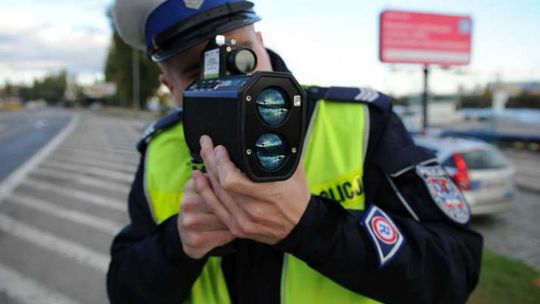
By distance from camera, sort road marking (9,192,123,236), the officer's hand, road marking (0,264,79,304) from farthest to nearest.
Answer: road marking (9,192,123,236)
road marking (0,264,79,304)
the officer's hand

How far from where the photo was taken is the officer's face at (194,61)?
3.51 ft

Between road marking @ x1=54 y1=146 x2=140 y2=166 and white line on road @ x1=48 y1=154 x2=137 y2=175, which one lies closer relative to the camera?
white line on road @ x1=48 y1=154 x2=137 y2=175

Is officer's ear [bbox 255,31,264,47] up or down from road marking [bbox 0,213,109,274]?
up

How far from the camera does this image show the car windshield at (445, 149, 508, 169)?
6.72 meters

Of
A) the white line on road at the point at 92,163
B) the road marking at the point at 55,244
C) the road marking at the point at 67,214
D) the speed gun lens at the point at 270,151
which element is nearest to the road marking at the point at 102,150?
the white line on road at the point at 92,163

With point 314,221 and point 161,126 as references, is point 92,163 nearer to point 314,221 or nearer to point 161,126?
point 161,126

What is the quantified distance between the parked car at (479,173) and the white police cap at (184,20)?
5.90 metres

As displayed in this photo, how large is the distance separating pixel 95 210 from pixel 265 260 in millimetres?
6553

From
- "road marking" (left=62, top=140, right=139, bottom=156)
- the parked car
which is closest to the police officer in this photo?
the parked car

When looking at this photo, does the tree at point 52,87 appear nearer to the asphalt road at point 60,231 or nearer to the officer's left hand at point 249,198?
the asphalt road at point 60,231

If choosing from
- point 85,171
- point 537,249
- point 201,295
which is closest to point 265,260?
point 201,295

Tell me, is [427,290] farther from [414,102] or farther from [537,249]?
[414,102]

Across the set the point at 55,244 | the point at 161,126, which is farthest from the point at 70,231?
the point at 161,126

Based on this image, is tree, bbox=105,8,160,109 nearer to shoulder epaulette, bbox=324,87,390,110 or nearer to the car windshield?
the car windshield
